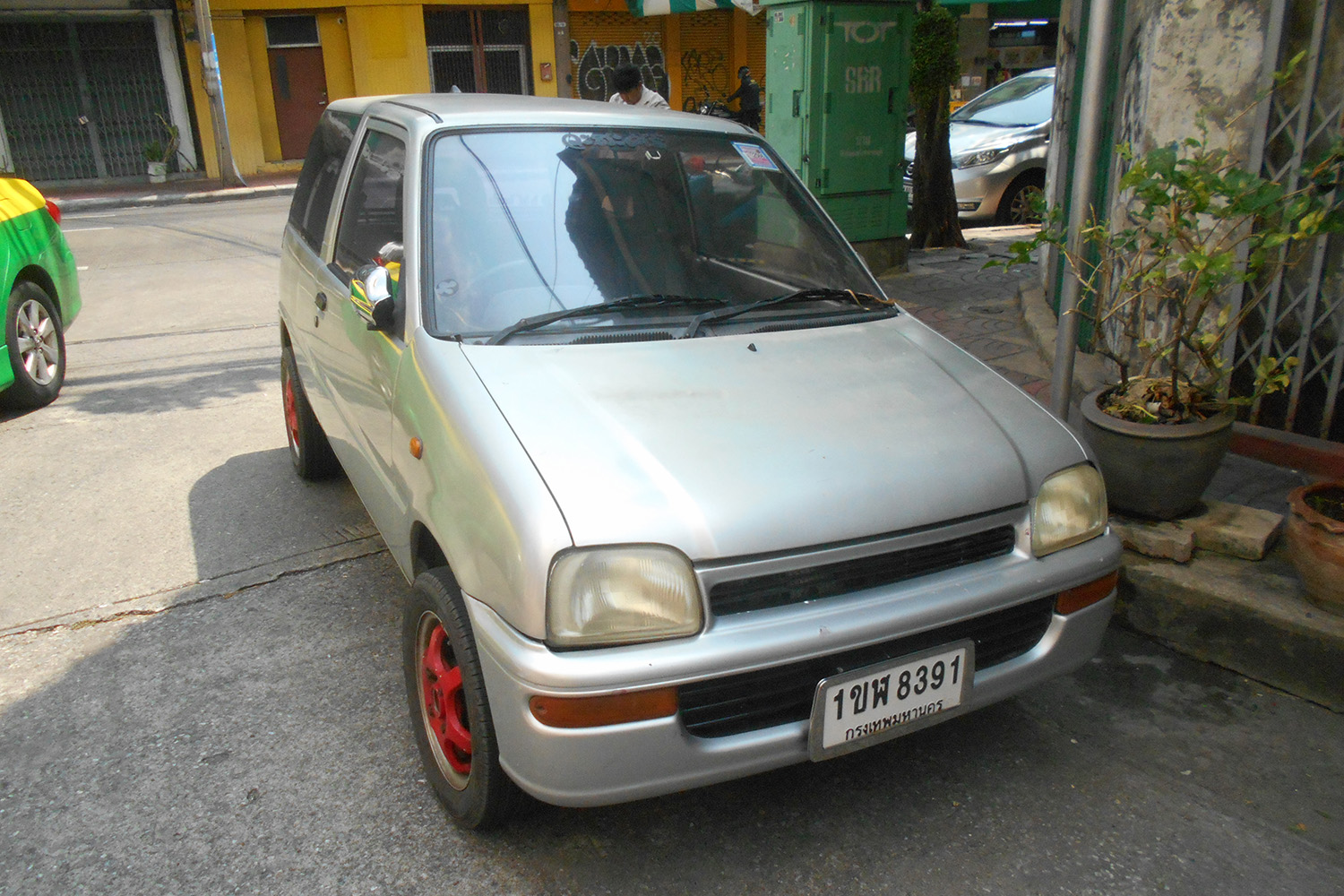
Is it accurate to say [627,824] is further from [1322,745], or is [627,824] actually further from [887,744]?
[1322,745]

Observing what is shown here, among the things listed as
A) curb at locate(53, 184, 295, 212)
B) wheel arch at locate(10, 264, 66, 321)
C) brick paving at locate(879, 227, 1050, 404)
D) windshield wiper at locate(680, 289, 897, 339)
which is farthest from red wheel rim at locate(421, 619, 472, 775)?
curb at locate(53, 184, 295, 212)

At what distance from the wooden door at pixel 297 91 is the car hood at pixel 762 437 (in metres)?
21.7

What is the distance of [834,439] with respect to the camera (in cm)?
230

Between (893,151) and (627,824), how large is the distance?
680cm

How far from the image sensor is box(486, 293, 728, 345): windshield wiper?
265 cm

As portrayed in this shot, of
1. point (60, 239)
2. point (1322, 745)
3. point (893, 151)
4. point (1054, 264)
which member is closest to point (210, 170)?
point (60, 239)

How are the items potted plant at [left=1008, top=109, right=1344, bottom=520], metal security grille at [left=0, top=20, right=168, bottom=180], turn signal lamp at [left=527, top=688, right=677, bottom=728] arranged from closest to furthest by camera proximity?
turn signal lamp at [left=527, top=688, right=677, bottom=728] < potted plant at [left=1008, top=109, right=1344, bottom=520] < metal security grille at [left=0, top=20, right=168, bottom=180]

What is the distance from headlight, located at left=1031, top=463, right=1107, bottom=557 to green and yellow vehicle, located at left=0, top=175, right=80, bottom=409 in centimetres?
532

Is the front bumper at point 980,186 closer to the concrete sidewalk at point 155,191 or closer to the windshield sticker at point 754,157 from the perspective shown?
the windshield sticker at point 754,157

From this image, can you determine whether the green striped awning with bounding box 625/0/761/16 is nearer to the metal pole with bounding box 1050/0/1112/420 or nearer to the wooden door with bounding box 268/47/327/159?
the wooden door with bounding box 268/47/327/159

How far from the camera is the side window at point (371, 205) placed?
3.09 metres

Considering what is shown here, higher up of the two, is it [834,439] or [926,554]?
[834,439]

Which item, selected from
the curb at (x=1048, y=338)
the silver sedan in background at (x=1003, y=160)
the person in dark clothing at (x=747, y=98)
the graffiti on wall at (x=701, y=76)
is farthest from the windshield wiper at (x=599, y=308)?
the graffiti on wall at (x=701, y=76)

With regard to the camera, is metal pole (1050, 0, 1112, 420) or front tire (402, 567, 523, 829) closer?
front tire (402, 567, 523, 829)
